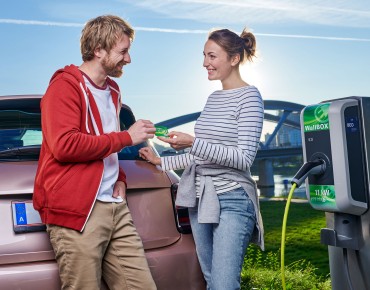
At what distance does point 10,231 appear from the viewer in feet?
8.92

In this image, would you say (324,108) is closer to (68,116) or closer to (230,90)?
(230,90)

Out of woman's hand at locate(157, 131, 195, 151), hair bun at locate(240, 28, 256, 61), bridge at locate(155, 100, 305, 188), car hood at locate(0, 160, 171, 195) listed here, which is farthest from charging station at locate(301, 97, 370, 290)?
bridge at locate(155, 100, 305, 188)

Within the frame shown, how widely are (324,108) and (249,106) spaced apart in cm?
33

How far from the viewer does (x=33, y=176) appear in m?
2.79

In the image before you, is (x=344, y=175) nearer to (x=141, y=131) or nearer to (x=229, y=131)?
(x=229, y=131)

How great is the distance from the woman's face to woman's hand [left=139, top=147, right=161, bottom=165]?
0.48 meters

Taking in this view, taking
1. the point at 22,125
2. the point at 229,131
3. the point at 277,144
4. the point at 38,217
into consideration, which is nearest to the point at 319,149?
the point at 229,131

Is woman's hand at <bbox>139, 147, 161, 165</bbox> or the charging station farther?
woman's hand at <bbox>139, 147, 161, 165</bbox>

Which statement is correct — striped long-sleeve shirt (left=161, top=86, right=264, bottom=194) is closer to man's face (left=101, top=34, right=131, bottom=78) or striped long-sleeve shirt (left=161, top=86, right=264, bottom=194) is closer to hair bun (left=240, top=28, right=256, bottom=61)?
hair bun (left=240, top=28, right=256, bottom=61)

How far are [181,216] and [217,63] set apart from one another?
74 cm

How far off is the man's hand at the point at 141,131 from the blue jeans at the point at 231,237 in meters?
0.46

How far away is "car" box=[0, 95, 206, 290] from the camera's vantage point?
106 inches

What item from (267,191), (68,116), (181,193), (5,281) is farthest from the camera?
(267,191)

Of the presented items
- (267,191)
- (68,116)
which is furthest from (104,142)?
(267,191)
